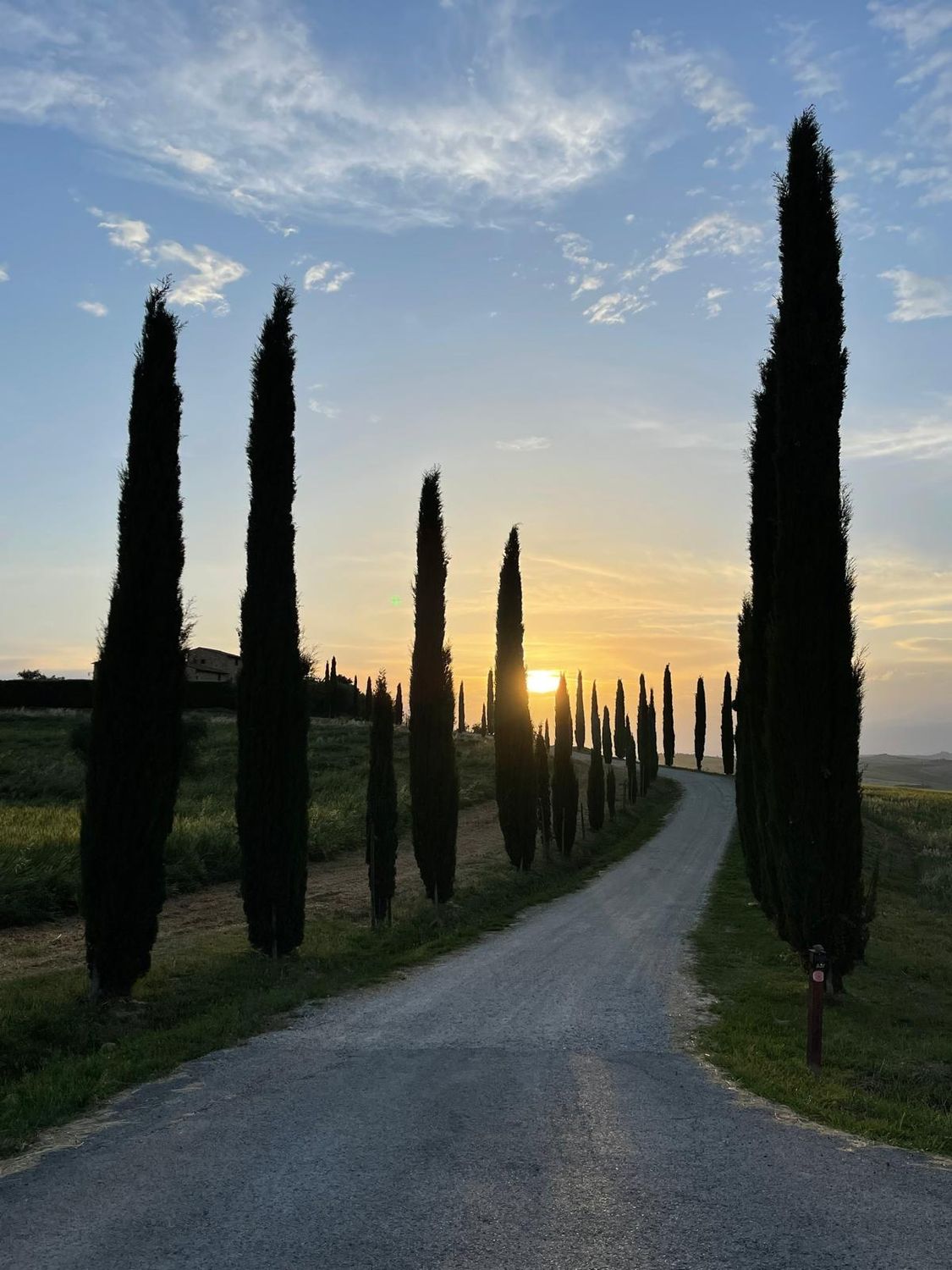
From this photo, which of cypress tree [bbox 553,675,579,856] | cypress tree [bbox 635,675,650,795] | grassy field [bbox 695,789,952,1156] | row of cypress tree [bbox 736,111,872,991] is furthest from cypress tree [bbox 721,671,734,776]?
row of cypress tree [bbox 736,111,872,991]

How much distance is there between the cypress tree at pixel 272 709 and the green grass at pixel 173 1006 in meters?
0.96

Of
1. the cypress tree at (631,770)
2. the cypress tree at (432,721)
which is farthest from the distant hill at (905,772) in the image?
the cypress tree at (432,721)

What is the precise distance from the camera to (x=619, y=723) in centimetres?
7044

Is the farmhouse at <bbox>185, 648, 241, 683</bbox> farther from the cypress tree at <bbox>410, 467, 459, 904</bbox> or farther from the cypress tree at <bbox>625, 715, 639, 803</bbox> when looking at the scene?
the cypress tree at <bbox>410, 467, 459, 904</bbox>

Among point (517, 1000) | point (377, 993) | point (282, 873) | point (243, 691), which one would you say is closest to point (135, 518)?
Answer: point (243, 691)

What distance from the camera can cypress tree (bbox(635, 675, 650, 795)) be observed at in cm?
5990

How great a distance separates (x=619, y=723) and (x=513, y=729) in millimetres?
41973

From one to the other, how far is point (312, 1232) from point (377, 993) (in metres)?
7.34

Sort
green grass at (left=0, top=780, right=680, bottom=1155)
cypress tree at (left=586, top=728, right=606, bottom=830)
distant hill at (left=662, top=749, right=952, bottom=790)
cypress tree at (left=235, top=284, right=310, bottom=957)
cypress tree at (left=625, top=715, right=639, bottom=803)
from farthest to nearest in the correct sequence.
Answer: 1. distant hill at (left=662, top=749, right=952, bottom=790)
2. cypress tree at (left=625, top=715, right=639, bottom=803)
3. cypress tree at (left=586, top=728, right=606, bottom=830)
4. cypress tree at (left=235, top=284, right=310, bottom=957)
5. green grass at (left=0, top=780, right=680, bottom=1155)

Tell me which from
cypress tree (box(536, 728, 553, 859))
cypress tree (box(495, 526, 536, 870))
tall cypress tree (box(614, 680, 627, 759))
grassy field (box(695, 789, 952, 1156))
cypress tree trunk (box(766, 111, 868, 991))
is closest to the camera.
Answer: grassy field (box(695, 789, 952, 1156))

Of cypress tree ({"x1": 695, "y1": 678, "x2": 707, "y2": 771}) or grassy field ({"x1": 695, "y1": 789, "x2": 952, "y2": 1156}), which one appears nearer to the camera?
grassy field ({"x1": 695, "y1": 789, "x2": 952, "y2": 1156})

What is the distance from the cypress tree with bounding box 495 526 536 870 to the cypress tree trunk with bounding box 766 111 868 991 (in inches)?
600

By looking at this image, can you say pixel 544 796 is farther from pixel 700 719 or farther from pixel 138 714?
pixel 700 719

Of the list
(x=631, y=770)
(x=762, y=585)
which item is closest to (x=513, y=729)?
(x=762, y=585)
